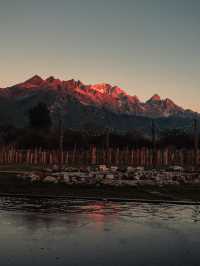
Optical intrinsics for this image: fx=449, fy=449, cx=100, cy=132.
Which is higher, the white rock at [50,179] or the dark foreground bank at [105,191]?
the white rock at [50,179]

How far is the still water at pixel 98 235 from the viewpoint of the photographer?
31.5ft

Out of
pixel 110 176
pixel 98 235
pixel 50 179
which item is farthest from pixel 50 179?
pixel 98 235

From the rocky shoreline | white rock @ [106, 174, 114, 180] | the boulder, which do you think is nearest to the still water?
the rocky shoreline

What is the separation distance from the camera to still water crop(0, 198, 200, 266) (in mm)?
9594

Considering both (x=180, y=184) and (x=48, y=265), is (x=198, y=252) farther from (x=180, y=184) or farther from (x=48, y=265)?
(x=180, y=184)

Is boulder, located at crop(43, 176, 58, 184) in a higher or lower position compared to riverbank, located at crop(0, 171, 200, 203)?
higher

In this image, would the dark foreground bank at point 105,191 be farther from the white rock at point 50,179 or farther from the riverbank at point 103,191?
the white rock at point 50,179

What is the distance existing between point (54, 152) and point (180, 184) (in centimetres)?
2414

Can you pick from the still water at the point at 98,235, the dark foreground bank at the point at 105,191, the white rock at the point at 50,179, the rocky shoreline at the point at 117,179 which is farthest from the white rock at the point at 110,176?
the still water at the point at 98,235

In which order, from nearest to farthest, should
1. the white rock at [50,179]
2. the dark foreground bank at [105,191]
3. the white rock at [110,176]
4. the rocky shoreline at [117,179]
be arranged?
the dark foreground bank at [105,191]
the rocky shoreline at [117,179]
the white rock at [50,179]
the white rock at [110,176]

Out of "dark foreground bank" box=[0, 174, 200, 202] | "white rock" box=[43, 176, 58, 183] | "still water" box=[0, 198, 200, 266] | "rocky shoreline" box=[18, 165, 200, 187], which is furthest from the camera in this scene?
"white rock" box=[43, 176, 58, 183]

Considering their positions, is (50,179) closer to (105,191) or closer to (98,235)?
(105,191)

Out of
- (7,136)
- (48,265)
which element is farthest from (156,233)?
(7,136)

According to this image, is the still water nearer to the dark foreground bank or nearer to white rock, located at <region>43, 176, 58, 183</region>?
the dark foreground bank
